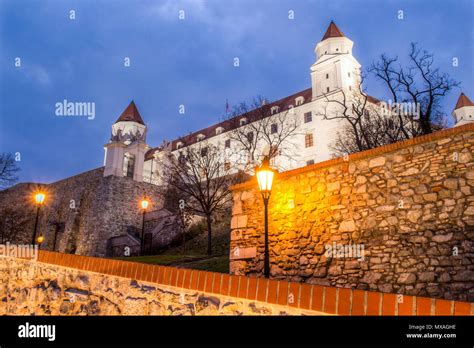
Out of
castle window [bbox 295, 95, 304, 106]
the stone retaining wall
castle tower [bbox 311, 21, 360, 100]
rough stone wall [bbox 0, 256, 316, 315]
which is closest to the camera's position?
the stone retaining wall

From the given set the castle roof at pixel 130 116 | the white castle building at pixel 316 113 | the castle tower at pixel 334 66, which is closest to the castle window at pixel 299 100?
the white castle building at pixel 316 113

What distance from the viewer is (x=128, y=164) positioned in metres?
33.1

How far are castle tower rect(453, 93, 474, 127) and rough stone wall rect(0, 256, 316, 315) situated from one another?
46357 mm

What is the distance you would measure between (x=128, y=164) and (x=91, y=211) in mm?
5851

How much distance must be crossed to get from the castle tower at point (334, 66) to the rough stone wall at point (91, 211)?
83.6 feet

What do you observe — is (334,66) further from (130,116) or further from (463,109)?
(130,116)

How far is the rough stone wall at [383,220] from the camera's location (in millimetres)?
6125

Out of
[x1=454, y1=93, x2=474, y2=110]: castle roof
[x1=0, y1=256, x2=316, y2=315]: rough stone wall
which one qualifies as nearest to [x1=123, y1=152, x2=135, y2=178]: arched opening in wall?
[x1=0, y1=256, x2=316, y2=315]: rough stone wall

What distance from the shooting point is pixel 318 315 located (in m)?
2.80

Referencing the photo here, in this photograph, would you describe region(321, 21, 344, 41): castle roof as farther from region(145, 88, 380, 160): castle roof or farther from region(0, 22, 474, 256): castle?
region(145, 88, 380, 160): castle roof

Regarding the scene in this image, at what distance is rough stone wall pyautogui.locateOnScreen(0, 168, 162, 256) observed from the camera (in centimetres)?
2819

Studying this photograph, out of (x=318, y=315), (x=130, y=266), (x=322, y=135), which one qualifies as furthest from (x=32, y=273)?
(x=322, y=135)

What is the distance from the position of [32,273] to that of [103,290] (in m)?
2.20

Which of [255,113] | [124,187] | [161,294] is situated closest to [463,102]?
[255,113]
